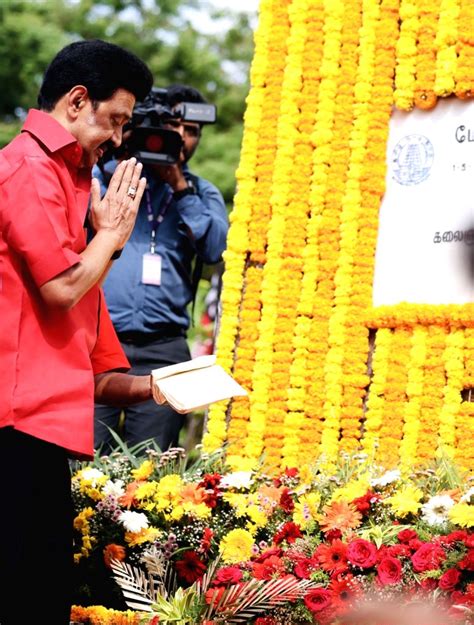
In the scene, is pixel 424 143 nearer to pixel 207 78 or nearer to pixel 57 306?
pixel 57 306

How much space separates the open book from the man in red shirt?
0.74 feet

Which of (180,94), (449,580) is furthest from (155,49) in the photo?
(449,580)

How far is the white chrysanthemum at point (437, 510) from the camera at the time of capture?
3.46 m

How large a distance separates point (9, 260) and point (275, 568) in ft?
4.35

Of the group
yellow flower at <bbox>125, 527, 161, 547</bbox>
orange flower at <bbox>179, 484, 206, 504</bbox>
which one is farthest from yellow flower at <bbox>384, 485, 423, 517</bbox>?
yellow flower at <bbox>125, 527, 161, 547</bbox>

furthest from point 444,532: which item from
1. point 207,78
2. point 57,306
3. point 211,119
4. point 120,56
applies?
point 207,78

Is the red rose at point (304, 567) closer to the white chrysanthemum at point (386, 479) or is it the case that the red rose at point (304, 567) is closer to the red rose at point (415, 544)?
the red rose at point (415, 544)

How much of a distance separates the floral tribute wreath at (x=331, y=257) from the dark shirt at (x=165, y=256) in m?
0.19

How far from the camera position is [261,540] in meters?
3.82

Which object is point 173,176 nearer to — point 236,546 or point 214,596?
point 236,546

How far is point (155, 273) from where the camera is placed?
465 cm

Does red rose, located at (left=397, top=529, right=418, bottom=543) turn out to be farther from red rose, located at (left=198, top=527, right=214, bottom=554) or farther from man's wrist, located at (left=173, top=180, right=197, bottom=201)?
man's wrist, located at (left=173, top=180, right=197, bottom=201)

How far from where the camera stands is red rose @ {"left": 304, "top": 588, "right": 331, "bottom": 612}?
3061 mm

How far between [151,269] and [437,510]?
5.70 ft
